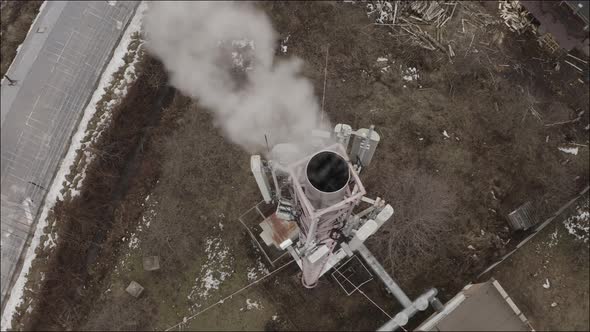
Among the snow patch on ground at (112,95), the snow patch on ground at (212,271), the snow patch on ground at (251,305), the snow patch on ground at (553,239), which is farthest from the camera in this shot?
the snow patch on ground at (112,95)

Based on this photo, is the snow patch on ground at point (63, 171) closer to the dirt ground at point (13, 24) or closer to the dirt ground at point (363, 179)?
the dirt ground at point (363, 179)

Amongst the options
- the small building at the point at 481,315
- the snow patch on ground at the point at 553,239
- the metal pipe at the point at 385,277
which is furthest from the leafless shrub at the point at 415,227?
the snow patch on ground at the point at 553,239

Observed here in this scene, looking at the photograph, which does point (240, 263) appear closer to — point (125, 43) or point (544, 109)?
point (125, 43)

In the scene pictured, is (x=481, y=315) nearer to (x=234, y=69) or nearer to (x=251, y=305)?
(x=251, y=305)

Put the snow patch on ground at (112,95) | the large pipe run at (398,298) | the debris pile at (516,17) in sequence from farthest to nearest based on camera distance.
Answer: the debris pile at (516,17) < the snow patch on ground at (112,95) < the large pipe run at (398,298)

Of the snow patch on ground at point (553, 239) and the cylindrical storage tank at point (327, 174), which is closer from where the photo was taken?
the cylindrical storage tank at point (327, 174)

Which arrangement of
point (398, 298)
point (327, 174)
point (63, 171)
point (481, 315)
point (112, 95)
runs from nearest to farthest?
1. point (327, 174)
2. point (481, 315)
3. point (398, 298)
4. point (63, 171)
5. point (112, 95)

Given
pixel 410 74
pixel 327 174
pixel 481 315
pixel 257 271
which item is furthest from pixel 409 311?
pixel 410 74
